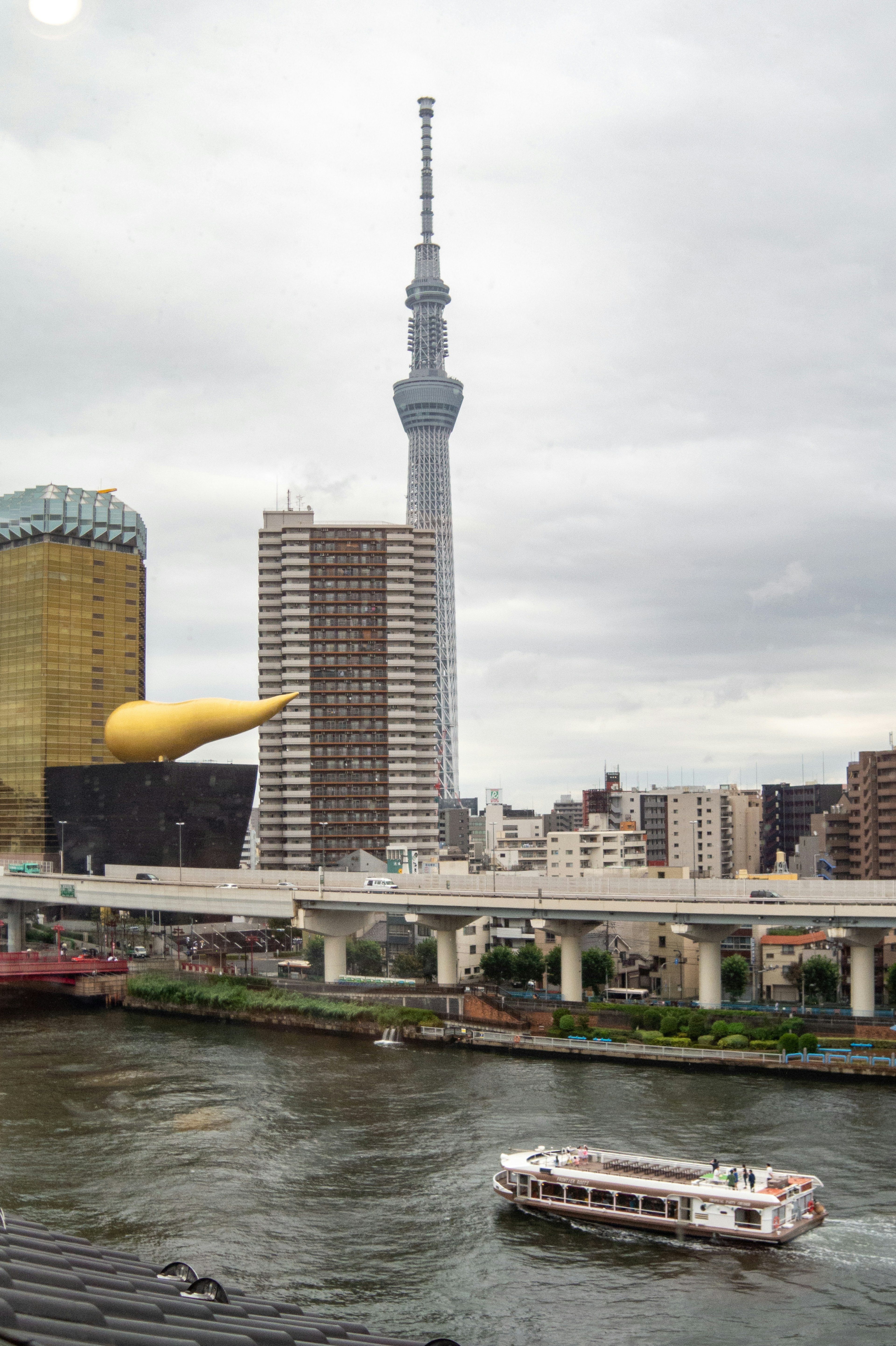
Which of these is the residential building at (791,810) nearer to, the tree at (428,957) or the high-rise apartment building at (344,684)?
the high-rise apartment building at (344,684)

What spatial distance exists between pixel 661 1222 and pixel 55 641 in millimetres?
95504

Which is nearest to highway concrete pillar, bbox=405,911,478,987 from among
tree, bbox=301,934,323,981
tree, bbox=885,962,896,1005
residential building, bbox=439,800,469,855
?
tree, bbox=301,934,323,981

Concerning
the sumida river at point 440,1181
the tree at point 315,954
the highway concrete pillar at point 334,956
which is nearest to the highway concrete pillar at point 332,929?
the highway concrete pillar at point 334,956

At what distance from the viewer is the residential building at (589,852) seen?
94562 millimetres

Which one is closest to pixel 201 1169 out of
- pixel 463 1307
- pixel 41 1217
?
pixel 41 1217

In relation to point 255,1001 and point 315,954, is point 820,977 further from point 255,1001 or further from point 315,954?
point 315,954

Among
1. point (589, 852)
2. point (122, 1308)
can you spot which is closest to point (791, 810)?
point (589, 852)

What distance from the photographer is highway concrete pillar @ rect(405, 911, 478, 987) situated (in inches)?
2178

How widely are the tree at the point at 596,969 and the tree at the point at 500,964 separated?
3.32 m

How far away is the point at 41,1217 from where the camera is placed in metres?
25.1

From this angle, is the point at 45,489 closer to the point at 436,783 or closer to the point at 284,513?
the point at 284,513

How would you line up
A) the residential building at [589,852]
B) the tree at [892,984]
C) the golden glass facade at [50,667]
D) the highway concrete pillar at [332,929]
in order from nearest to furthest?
1. the tree at [892,984]
2. the highway concrete pillar at [332,929]
3. the residential building at [589,852]
4. the golden glass facade at [50,667]

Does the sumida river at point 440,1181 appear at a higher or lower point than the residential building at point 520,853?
lower

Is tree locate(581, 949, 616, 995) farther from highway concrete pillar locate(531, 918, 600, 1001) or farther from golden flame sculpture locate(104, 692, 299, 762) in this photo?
golden flame sculpture locate(104, 692, 299, 762)
